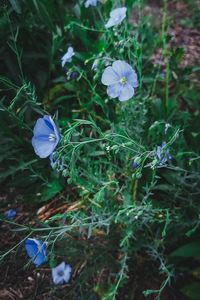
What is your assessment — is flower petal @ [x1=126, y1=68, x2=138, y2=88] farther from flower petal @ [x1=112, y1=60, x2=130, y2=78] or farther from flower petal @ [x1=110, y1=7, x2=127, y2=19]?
flower petal @ [x1=110, y1=7, x2=127, y2=19]

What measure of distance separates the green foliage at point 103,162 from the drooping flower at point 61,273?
50 millimetres

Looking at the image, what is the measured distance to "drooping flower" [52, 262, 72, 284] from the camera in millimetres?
1682

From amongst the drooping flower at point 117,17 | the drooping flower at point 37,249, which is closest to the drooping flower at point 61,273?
the drooping flower at point 37,249

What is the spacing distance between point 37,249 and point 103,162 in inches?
19.3

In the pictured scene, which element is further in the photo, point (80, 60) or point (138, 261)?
point (80, 60)

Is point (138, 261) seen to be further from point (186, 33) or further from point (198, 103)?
point (186, 33)

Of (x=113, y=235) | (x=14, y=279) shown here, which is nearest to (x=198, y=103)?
(x=113, y=235)

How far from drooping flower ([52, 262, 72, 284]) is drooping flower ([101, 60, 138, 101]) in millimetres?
735

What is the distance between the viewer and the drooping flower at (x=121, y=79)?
4.79ft

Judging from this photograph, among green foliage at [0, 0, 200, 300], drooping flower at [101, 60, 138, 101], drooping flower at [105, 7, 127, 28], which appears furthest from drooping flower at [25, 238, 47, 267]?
drooping flower at [105, 7, 127, 28]

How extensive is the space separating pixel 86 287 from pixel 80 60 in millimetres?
1195

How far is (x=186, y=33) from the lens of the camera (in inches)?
122

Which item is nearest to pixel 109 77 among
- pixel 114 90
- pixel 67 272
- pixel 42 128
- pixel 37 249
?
pixel 114 90

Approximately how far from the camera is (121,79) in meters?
1.46
